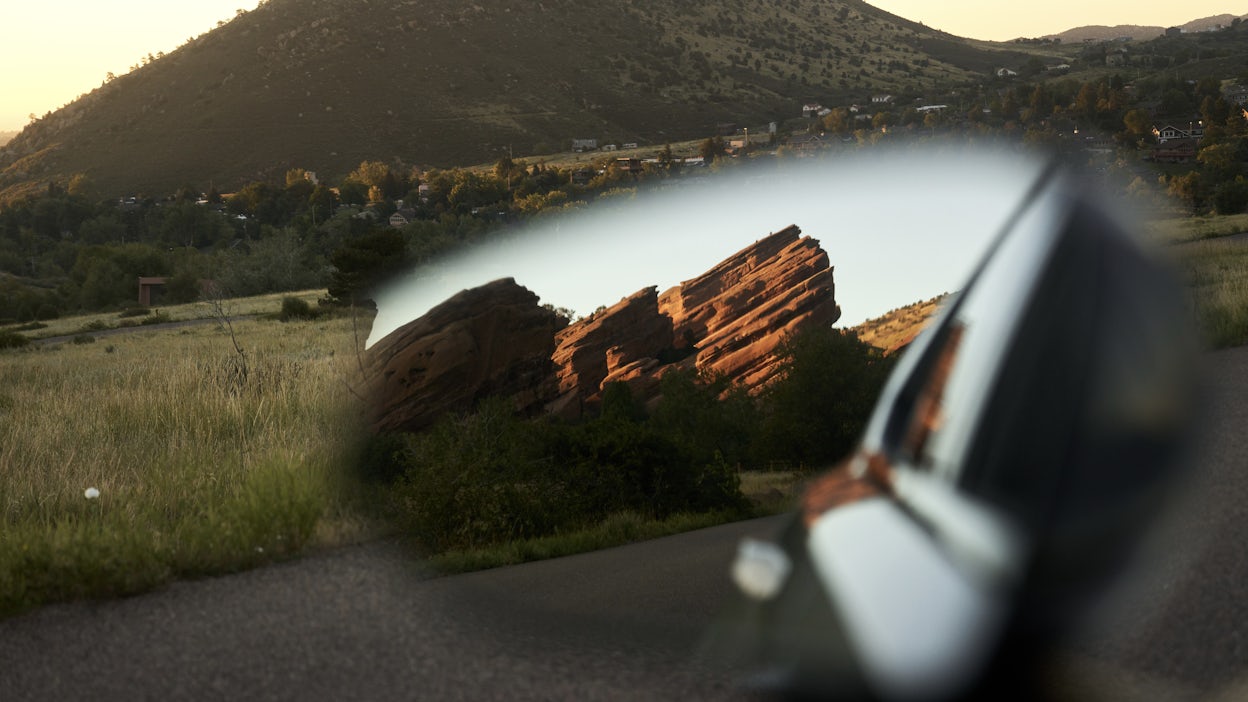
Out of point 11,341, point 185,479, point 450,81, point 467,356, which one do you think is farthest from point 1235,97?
point 450,81

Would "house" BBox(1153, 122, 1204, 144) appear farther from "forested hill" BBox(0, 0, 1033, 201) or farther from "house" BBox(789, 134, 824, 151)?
"forested hill" BBox(0, 0, 1033, 201)

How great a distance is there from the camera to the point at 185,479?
5.99m

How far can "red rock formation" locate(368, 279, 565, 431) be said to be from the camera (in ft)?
9.04

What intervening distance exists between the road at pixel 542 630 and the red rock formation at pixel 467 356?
0.52 meters

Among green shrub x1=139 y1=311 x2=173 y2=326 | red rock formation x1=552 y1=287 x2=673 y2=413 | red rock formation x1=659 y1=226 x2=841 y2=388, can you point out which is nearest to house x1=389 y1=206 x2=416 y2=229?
red rock formation x1=552 y1=287 x2=673 y2=413

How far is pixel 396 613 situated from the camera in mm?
2951

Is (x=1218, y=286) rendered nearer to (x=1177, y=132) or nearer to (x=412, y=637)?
(x=1177, y=132)

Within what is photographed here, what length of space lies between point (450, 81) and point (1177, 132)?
358ft

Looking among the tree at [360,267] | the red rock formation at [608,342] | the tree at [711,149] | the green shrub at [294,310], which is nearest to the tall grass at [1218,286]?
the red rock formation at [608,342]

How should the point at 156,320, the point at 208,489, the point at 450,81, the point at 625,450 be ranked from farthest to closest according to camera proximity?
the point at 450,81, the point at 156,320, the point at 208,489, the point at 625,450

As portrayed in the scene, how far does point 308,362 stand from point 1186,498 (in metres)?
6.78

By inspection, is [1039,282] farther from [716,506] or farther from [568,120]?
[568,120]

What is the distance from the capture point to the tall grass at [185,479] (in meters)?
4.55

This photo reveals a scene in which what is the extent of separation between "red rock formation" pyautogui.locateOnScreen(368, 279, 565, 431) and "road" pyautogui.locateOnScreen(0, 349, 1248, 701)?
0.52m
